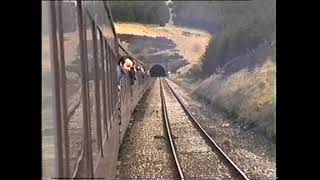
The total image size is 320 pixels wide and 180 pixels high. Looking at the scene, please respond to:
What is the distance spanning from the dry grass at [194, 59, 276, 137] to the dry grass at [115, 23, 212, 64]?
229 millimetres

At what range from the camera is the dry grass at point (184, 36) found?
15.1ft

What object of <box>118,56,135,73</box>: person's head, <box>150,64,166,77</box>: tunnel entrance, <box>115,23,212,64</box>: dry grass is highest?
<box>115,23,212,64</box>: dry grass

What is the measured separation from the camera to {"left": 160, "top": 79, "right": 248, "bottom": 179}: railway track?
4.43m

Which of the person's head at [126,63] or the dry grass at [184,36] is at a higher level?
the dry grass at [184,36]

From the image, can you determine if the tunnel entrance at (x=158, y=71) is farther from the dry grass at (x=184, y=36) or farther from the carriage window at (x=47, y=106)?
the carriage window at (x=47, y=106)

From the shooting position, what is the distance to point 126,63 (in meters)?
5.23

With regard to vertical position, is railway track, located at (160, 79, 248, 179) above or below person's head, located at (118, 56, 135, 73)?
below

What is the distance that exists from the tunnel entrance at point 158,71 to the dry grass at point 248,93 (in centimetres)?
34

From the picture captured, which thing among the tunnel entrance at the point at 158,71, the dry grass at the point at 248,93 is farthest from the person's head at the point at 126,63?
the dry grass at the point at 248,93

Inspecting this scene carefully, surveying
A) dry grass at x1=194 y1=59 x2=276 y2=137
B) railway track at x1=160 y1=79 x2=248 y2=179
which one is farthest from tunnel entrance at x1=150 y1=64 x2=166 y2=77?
dry grass at x1=194 y1=59 x2=276 y2=137

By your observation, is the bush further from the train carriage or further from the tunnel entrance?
the tunnel entrance
